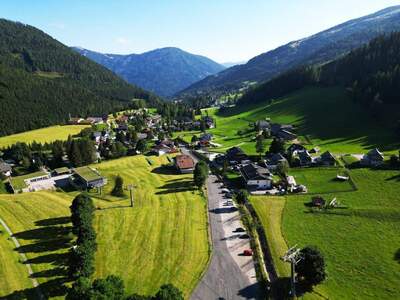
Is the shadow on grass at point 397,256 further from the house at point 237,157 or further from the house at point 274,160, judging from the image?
the house at point 237,157

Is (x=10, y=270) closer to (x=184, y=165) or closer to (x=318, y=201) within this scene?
(x=318, y=201)

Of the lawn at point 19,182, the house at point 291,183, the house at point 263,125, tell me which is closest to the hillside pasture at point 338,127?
the house at point 263,125

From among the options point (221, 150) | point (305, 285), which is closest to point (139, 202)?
point (305, 285)

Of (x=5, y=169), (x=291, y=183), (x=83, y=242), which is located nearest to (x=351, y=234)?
(x=291, y=183)

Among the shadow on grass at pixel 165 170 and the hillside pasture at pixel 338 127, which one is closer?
the shadow on grass at pixel 165 170

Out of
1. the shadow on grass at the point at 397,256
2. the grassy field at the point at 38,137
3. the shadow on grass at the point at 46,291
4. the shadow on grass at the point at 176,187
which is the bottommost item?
the shadow on grass at the point at 397,256

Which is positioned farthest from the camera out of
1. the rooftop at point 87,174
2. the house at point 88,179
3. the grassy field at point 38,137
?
the grassy field at point 38,137

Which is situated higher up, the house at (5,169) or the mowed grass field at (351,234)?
the house at (5,169)
